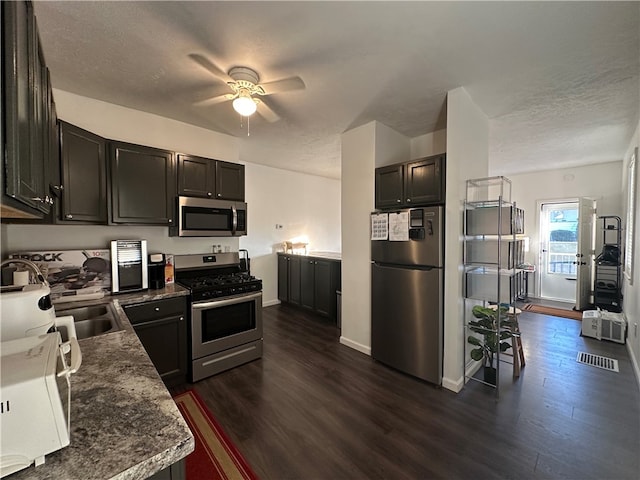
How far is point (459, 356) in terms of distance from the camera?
250cm

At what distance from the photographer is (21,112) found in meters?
0.90

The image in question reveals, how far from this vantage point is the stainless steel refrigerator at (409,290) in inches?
99.2

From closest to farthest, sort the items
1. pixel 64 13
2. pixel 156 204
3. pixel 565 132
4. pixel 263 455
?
pixel 64 13, pixel 263 455, pixel 156 204, pixel 565 132

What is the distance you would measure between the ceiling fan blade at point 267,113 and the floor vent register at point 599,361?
167 inches

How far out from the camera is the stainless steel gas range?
2.55 meters

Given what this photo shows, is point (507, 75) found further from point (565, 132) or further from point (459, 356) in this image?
point (459, 356)

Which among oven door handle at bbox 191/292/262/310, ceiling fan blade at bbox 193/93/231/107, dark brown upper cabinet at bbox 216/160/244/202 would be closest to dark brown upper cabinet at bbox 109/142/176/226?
dark brown upper cabinet at bbox 216/160/244/202

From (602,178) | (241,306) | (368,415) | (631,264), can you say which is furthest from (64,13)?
(602,178)

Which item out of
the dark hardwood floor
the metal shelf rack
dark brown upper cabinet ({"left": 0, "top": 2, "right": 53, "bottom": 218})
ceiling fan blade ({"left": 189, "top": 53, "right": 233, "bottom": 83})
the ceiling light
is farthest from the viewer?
the metal shelf rack

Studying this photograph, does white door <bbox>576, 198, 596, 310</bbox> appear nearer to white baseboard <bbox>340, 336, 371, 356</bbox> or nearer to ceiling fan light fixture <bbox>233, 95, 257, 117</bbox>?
white baseboard <bbox>340, 336, 371, 356</bbox>

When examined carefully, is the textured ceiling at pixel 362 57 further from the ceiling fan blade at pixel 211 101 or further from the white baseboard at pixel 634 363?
the white baseboard at pixel 634 363

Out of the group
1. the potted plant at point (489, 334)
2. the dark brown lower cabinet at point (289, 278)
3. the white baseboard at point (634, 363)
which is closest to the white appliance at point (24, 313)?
the potted plant at point (489, 334)

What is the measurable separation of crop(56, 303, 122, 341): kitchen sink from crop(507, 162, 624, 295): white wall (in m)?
7.01

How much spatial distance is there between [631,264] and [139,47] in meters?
5.32
